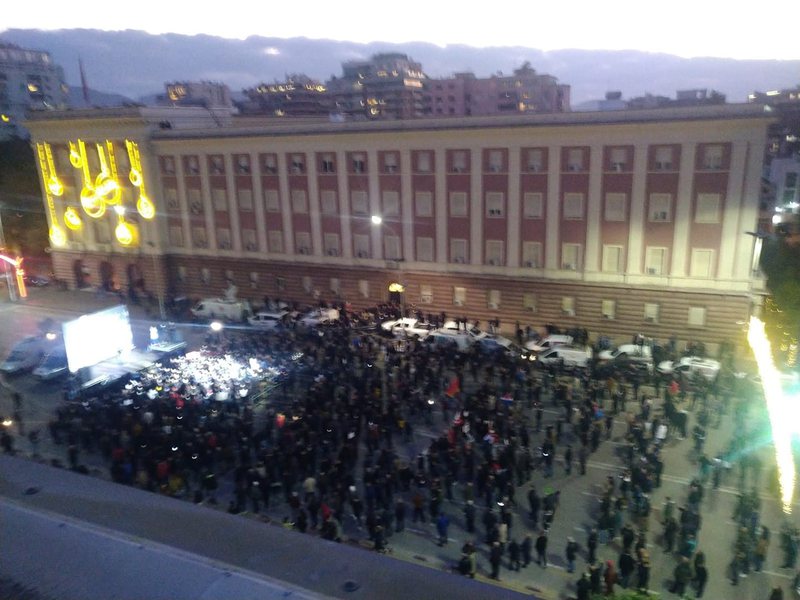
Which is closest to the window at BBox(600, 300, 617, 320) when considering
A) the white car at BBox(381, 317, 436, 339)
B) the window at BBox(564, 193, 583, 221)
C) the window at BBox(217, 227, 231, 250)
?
the window at BBox(564, 193, 583, 221)

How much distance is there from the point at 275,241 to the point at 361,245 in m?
6.15

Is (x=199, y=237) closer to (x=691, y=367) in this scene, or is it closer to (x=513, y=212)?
(x=513, y=212)

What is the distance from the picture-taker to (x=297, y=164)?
35594mm

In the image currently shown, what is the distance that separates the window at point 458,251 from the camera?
32438 mm

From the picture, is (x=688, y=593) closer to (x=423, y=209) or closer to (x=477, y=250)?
(x=477, y=250)

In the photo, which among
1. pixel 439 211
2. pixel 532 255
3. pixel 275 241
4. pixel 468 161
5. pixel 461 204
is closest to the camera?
pixel 532 255

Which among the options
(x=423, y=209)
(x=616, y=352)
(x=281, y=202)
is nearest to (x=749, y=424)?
(x=616, y=352)

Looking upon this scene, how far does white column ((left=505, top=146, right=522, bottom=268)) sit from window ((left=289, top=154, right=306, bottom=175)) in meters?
12.3

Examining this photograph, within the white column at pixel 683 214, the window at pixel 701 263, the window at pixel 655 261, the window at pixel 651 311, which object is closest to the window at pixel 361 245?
the window at pixel 655 261

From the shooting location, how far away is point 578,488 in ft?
55.8

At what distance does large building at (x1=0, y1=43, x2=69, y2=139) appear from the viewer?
85.8m

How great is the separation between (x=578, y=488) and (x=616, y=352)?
10.7 metres

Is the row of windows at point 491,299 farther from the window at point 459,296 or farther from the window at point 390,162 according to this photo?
the window at point 390,162

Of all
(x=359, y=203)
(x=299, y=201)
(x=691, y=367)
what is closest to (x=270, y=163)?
(x=299, y=201)
